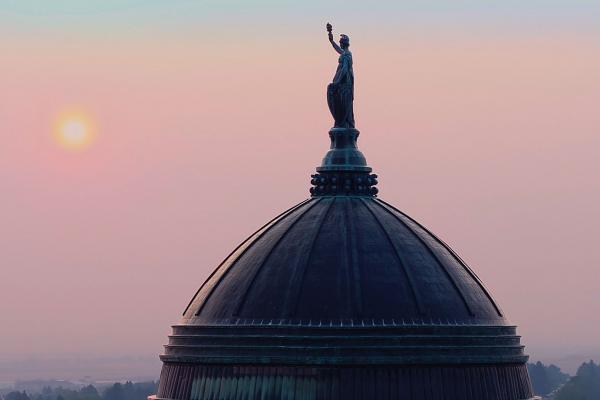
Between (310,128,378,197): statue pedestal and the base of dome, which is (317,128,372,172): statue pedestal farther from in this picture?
the base of dome

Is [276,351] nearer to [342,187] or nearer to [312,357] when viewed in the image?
[312,357]

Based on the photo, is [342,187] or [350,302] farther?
[342,187]

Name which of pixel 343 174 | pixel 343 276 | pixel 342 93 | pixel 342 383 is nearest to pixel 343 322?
pixel 343 276

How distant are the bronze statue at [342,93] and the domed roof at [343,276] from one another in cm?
369

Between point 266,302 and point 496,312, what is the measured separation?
31.9ft

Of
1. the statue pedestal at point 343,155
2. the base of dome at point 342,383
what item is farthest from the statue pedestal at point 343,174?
the base of dome at point 342,383

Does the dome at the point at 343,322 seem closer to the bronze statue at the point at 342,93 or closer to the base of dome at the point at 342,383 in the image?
the base of dome at the point at 342,383

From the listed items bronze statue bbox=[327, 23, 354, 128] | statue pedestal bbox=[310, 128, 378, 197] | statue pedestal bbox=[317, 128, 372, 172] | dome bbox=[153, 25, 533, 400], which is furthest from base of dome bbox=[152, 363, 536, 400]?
bronze statue bbox=[327, 23, 354, 128]

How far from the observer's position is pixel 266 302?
279 feet

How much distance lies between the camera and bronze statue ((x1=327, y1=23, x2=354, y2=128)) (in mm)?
92250

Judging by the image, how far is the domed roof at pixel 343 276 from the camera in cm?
8469

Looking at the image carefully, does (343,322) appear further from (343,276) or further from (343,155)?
(343,155)

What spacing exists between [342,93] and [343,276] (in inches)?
387

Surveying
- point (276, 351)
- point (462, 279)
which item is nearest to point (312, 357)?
point (276, 351)
